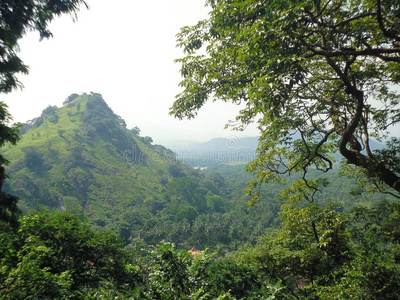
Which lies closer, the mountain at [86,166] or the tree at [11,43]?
the tree at [11,43]

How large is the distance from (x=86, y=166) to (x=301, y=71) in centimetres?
7397

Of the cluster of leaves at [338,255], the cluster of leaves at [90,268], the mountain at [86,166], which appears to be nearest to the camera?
the cluster of leaves at [90,268]

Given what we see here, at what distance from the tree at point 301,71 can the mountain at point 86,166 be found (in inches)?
1994

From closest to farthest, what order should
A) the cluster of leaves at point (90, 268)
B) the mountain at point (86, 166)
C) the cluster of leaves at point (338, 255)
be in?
the cluster of leaves at point (90, 268), the cluster of leaves at point (338, 255), the mountain at point (86, 166)

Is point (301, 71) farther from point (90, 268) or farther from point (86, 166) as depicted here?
point (86, 166)

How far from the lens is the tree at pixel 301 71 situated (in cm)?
365

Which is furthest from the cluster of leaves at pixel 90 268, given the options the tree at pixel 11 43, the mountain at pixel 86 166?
the mountain at pixel 86 166

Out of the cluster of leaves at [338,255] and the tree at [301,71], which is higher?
the tree at [301,71]

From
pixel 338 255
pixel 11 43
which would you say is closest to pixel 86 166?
pixel 11 43

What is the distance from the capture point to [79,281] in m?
5.62

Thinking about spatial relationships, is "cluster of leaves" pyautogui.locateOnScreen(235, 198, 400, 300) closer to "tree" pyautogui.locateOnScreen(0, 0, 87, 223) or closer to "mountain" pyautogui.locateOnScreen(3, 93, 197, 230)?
"tree" pyautogui.locateOnScreen(0, 0, 87, 223)

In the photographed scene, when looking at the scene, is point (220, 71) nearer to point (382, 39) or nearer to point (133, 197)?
point (382, 39)

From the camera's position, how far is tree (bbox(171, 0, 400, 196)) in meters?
3.65

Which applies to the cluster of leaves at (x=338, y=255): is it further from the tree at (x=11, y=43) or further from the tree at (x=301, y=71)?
the tree at (x=11, y=43)
